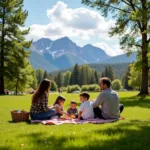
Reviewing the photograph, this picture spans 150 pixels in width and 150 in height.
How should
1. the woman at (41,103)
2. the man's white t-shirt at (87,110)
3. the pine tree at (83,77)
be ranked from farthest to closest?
1. the pine tree at (83,77)
2. the man's white t-shirt at (87,110)
3. the woman at (41,103)

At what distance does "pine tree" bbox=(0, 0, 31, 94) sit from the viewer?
1687 inches

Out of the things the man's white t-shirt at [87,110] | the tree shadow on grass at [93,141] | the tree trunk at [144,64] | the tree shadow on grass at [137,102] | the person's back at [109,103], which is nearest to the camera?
the tree shadow on grass at [93,141]

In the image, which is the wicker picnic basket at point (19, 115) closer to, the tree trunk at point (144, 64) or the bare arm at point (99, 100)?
the bare arm at point (99, 100)

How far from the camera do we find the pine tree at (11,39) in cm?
4284

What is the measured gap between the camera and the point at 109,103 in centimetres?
1152

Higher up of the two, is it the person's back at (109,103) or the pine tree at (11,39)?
the pine tree at (11,39)

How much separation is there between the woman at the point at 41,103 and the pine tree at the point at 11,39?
3202cm

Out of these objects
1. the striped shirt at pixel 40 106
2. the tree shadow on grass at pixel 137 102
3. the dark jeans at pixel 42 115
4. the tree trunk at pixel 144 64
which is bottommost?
the tree shadow on grass at pixel 137 102

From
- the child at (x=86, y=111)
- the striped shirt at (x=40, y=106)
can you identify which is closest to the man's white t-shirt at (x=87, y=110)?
the child at (x=86, y=111)

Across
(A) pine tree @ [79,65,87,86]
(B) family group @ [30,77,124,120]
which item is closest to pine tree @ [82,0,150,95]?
(B) family group @ [30,77,124,120]

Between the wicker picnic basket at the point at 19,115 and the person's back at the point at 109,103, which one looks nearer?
the person's back at the point at 109,103

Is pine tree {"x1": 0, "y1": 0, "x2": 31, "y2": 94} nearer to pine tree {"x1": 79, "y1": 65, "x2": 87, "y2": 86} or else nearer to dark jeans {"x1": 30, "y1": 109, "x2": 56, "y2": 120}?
dark jeans {"x1": 30, "y1": 109, "x2": 56, "y2": 120}

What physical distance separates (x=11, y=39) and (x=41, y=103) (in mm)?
32931

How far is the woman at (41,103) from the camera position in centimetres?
1180
